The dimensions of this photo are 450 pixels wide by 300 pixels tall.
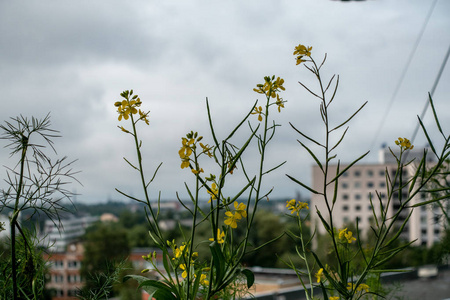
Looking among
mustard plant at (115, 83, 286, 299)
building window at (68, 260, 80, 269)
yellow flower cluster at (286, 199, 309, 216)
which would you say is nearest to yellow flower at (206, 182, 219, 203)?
mustard plant at (115, 83, 286, 299)

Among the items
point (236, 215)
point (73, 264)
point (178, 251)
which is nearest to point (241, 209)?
point (236, 215)

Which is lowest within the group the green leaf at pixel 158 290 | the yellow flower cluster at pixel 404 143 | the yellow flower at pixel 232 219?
the green leaf at pixel 158 290

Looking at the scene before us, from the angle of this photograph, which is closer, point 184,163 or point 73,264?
point 184,163

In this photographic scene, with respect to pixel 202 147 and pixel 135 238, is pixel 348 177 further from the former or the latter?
pixel 202 147

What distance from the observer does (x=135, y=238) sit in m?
30.2

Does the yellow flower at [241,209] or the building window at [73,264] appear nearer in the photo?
the yellow flower at [241,209]

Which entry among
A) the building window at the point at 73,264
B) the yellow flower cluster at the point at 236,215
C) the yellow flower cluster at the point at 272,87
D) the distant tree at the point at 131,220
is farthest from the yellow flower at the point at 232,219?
the distant tree at the point at 131,220

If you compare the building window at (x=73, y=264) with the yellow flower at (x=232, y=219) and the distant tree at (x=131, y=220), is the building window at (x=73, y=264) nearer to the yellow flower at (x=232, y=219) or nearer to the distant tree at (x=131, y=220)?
the distant tree at (x=131, y=220)

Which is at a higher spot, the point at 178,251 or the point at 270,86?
the point at 270,86

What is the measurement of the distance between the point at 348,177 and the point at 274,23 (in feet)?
124

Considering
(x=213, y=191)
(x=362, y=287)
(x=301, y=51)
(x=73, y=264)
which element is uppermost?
(x=301, y=51)

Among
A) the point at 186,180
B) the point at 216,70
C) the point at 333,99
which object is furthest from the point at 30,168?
the point at 216,70

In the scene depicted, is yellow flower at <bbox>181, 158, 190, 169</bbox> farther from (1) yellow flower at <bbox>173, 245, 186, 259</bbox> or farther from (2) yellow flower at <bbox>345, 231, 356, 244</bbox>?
(2) yellow flower at <bbox>345, 231, 356, 244</bbox>

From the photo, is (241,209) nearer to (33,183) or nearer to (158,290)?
(158,290)
